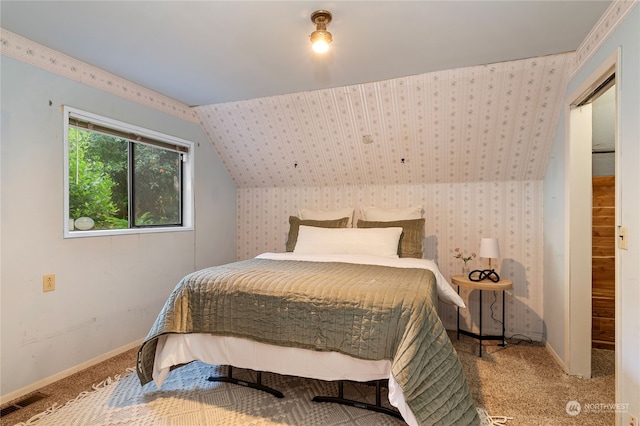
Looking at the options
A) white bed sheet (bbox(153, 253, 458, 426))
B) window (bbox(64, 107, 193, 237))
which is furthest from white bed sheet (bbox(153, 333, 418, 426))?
window (bbox(64, 107, 193, 237))

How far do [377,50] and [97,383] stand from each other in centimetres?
294

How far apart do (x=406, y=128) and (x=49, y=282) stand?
9.93 feet

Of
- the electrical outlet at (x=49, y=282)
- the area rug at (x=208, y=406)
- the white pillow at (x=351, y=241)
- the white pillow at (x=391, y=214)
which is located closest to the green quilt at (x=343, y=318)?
the area rug at (x=208, y=406)

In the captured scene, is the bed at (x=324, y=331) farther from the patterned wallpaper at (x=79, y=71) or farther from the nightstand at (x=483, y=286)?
Result: the patterned wallpaper at (x=79, y=71)

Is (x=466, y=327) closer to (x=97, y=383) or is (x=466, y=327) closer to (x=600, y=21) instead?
(x=600, y=21)

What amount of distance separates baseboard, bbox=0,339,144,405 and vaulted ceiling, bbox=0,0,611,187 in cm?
217

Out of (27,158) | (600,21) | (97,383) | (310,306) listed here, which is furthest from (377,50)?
(97,383)

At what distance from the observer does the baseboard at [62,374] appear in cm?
202

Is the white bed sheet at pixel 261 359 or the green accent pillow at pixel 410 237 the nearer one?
the white bed sheet at pixel 261 359

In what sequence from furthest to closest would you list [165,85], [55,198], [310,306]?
[165,85] < [55,198] < [310,306]

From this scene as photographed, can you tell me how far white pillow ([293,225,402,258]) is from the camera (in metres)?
2.87

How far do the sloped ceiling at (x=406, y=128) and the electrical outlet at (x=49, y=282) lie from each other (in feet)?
6.54

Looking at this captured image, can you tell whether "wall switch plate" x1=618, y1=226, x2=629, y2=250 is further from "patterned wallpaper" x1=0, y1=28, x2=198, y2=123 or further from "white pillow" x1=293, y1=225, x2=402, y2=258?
"patterned wallpaper" x1=0, y1=28, x2=198, y2=123

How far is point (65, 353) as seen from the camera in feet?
7.62
